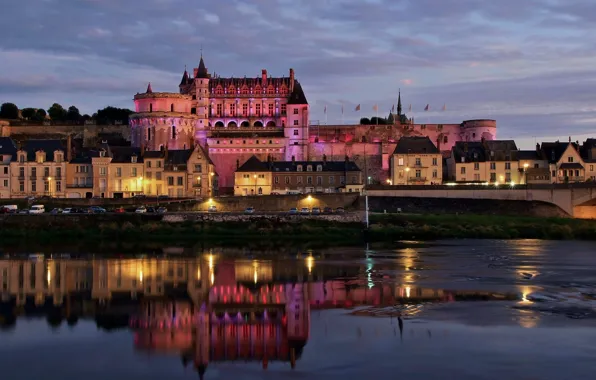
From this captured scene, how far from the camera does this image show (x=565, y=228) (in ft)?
166

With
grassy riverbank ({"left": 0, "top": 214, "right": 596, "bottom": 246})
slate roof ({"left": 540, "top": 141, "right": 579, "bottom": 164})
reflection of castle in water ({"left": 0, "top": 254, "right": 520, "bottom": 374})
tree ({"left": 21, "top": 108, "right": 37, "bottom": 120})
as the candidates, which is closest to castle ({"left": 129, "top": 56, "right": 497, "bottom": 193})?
slate roof ({"left": 540, "top": 141, "right": 579, "bottom": 164})

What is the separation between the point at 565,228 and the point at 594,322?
97.8 feet

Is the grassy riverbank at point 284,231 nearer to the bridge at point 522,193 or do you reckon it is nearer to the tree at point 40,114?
the bridge at point 522,193

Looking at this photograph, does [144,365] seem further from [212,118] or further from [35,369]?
[212,118]

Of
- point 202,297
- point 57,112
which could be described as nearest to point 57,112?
point 57,112

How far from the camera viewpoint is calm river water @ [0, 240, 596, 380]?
18234 mm

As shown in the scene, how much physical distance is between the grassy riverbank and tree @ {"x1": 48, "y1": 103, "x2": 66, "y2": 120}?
250 feet

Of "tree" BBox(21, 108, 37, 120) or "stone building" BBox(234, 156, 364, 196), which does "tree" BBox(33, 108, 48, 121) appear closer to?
"tree" BBox(21, 108, 37, 120)

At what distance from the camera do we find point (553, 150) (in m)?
76.0

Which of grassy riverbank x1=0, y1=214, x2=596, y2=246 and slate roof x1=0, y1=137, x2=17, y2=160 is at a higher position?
slate roof x1=0, y1=137, x2=17, y2=160

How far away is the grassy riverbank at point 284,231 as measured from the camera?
47281mm

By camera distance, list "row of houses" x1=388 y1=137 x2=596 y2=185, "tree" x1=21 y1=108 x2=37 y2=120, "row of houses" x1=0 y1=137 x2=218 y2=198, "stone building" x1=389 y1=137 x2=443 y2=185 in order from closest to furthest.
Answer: "row of houses" x1=0 y1=137 x2=218 y2=198, "row of houses" x1=388 y1=137 x2=596 y2=185, "stone building" x1=389 y1=137 x2=443 y2=185, "tree" x1=21 y1=108 x2=37 y2=120

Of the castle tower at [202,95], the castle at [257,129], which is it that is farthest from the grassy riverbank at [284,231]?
the castle tower at [202,95]

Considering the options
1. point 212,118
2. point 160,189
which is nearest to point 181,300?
point 160,189
